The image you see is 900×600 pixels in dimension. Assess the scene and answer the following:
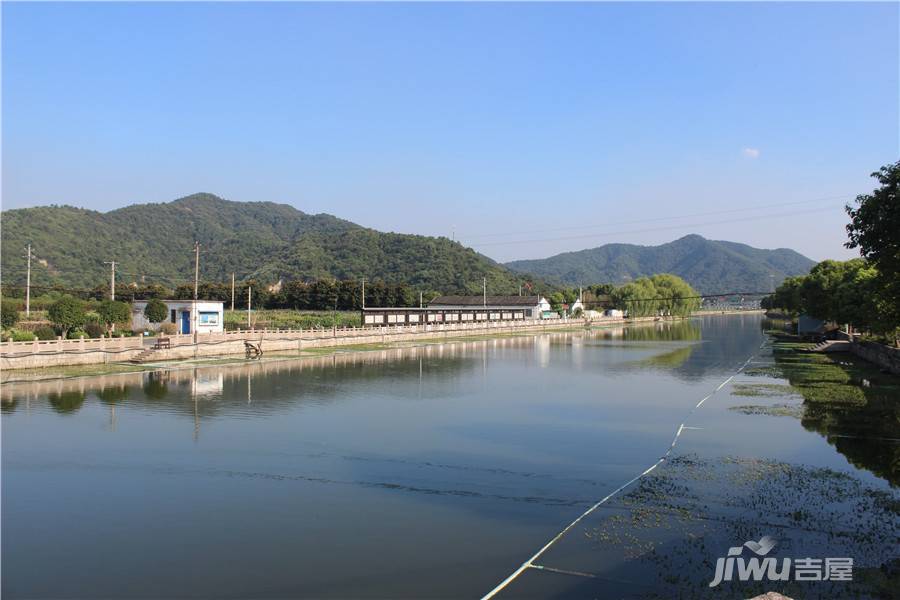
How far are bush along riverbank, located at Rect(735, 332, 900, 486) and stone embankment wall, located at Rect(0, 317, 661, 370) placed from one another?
32010 millimetres

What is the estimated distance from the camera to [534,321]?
9912 centimetres

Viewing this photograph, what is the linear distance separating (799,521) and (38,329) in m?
45.0

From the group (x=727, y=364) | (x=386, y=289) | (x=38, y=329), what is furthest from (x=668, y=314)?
(x=38, y=329)

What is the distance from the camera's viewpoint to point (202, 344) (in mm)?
44500

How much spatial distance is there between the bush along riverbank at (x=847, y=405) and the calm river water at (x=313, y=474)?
0.80m

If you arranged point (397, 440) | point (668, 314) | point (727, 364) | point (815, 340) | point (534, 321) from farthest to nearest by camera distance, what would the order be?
1. point (668, 314)
2. point (534, 321)
3. point (815, 340)
4. point (727, 364)
5. point (397, 440)

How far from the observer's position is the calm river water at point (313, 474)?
11922mm

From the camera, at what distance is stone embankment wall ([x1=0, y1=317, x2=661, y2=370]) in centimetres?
3456

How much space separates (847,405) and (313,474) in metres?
22.2

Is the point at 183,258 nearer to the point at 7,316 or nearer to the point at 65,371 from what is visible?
the point at 7,316

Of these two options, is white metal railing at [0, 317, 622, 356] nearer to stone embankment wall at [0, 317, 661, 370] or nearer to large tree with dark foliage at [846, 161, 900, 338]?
stone embankment wall at [0, 317, 661, 370]

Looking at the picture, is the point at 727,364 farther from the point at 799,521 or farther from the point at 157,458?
the point at 157,458

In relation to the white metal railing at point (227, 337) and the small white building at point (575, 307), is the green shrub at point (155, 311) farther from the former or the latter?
the small white building at point (575, 307)

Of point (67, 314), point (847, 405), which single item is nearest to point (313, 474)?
point (847, 405)
